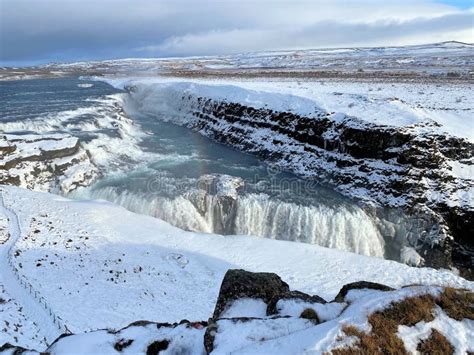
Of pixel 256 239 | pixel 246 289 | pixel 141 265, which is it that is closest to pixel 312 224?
pixel 256 239

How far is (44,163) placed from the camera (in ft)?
98.7

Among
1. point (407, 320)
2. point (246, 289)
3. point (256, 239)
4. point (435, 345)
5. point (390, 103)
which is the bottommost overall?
point (256, 239)

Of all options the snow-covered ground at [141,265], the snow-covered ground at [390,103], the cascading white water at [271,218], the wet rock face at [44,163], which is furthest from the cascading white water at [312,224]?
the wet rock face at [44,163]

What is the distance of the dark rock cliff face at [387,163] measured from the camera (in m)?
23.6

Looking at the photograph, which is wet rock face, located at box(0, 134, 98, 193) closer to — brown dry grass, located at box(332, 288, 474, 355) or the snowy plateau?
the snowy plateau

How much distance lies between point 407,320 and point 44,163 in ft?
94.1

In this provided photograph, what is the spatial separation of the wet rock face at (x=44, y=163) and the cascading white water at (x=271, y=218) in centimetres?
501

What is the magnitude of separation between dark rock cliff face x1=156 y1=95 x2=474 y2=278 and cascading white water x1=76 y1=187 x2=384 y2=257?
274 cm

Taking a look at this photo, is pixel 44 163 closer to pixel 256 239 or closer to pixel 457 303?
pixel 256 239

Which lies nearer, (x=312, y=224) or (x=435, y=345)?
(x=435, y=345)

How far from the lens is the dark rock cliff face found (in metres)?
23.6

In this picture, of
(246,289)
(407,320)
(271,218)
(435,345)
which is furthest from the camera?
(271,218)

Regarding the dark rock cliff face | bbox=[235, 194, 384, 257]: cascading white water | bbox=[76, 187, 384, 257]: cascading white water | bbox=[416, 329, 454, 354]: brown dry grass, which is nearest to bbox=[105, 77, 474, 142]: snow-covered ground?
the dark rock cliff face

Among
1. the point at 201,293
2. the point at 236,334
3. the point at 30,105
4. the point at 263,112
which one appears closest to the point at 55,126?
the point at 30,105
